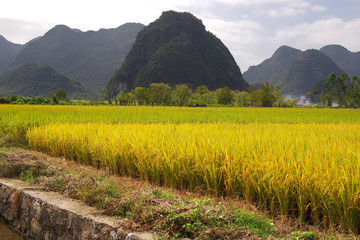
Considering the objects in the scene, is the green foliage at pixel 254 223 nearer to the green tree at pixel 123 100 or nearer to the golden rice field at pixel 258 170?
the golden rice field at pixel 258 170

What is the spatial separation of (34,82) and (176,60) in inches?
2319

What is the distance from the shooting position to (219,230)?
165 cm

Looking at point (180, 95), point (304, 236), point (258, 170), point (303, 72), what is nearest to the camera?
point (304, 236)

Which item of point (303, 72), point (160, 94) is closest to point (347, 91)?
point (160, 94)

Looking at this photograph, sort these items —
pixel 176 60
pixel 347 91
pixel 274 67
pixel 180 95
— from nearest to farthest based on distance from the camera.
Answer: pixel 180 95 → pixel 347 91 → pixel 176 60 → pixel 274 67

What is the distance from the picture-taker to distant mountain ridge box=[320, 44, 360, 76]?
15175 cm

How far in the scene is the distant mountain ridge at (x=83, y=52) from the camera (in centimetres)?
14762

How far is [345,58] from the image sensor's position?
166500 millimetres

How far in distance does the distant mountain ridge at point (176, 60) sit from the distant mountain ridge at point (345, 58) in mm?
87708

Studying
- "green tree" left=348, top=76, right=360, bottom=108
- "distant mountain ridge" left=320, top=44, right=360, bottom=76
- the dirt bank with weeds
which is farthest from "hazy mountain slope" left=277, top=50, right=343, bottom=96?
the dirt bank with weeds

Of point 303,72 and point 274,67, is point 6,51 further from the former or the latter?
point 303,72

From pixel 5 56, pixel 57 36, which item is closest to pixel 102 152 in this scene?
pixel 57 36

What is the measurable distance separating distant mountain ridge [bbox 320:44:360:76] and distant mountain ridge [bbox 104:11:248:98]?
87708mm

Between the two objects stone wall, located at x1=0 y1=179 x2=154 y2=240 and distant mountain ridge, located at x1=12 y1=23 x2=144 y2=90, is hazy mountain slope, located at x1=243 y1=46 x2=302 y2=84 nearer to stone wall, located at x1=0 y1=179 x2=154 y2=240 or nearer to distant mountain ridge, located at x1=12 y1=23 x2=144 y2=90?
distant mountain ridge, located at x1=12 y1=23 x2=144 y2=90
